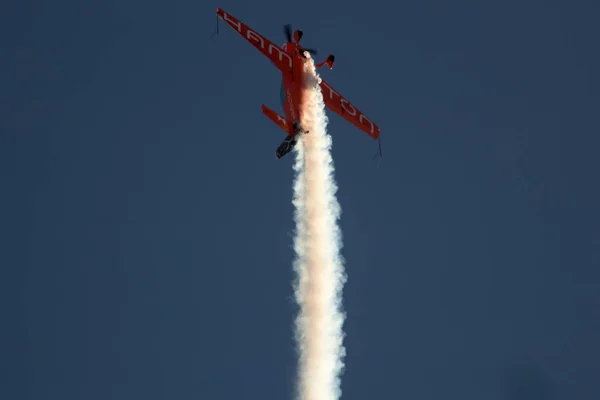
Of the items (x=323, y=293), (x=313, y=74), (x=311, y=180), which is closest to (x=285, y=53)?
(x=313, y=74)

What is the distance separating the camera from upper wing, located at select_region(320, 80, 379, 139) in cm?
6900

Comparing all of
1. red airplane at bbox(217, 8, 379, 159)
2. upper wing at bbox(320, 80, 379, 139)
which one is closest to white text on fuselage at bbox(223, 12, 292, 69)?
red airplane at bbox(217, 8, 379, 159)

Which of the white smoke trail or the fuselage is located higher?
the fuselage

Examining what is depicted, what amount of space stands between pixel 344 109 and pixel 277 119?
3.34m

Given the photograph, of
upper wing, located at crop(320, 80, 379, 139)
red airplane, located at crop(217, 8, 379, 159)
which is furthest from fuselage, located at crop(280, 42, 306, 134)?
upper wing, located at crop(320, 80, 379, 139)

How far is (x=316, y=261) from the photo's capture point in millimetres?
66688

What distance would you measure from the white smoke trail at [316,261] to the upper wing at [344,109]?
72.5 inches

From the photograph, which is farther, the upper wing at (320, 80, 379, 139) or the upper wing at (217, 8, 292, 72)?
the upper wing at (320, 80, 379, 139)

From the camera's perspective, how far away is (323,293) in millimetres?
65938

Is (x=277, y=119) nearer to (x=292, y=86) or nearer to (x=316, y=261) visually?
(x=292, y=86)

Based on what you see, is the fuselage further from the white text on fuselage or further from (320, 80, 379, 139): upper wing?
(320, 80, 379, 139): upper wing

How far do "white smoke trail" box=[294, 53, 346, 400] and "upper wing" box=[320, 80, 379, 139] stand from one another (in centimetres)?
184

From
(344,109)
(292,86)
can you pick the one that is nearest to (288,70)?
(292,86)

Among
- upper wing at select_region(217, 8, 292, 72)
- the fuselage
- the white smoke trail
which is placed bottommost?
the white smoke trail
